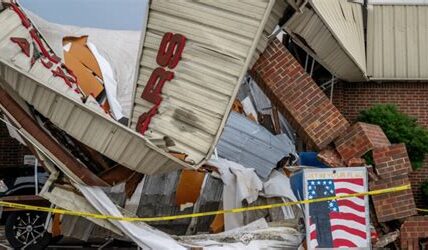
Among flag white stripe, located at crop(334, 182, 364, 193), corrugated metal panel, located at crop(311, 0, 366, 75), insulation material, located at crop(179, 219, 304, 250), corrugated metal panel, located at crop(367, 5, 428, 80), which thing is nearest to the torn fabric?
insulation material, located at crop(179, 219, 304, 250)

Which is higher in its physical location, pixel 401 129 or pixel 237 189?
pixel 401 129

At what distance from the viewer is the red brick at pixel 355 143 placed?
35.7ft

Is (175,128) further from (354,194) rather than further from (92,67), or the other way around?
(92,67)

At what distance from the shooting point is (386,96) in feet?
45.3

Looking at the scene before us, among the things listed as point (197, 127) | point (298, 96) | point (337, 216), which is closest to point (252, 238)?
point (337, 216)

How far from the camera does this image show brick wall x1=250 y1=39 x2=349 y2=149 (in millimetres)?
10992

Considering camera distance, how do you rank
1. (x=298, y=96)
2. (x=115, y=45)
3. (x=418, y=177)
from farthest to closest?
(x=115, y=45), (x=418, y=177), (x=298, y=96)

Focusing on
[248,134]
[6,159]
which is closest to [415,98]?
[248,134]

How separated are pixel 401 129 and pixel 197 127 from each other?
14.1 feet

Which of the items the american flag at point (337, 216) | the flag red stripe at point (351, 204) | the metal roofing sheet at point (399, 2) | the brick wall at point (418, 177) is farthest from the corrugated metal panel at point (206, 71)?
the brick wall at point (418, 177)

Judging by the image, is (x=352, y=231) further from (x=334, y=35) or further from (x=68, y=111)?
(x=68, y=111)

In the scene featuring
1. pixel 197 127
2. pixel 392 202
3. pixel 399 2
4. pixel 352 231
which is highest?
pixel 399 2

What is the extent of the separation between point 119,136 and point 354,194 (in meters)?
3.13

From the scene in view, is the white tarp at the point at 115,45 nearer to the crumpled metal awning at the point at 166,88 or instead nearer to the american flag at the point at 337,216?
the crumpled metal awning at the point at 166,88
